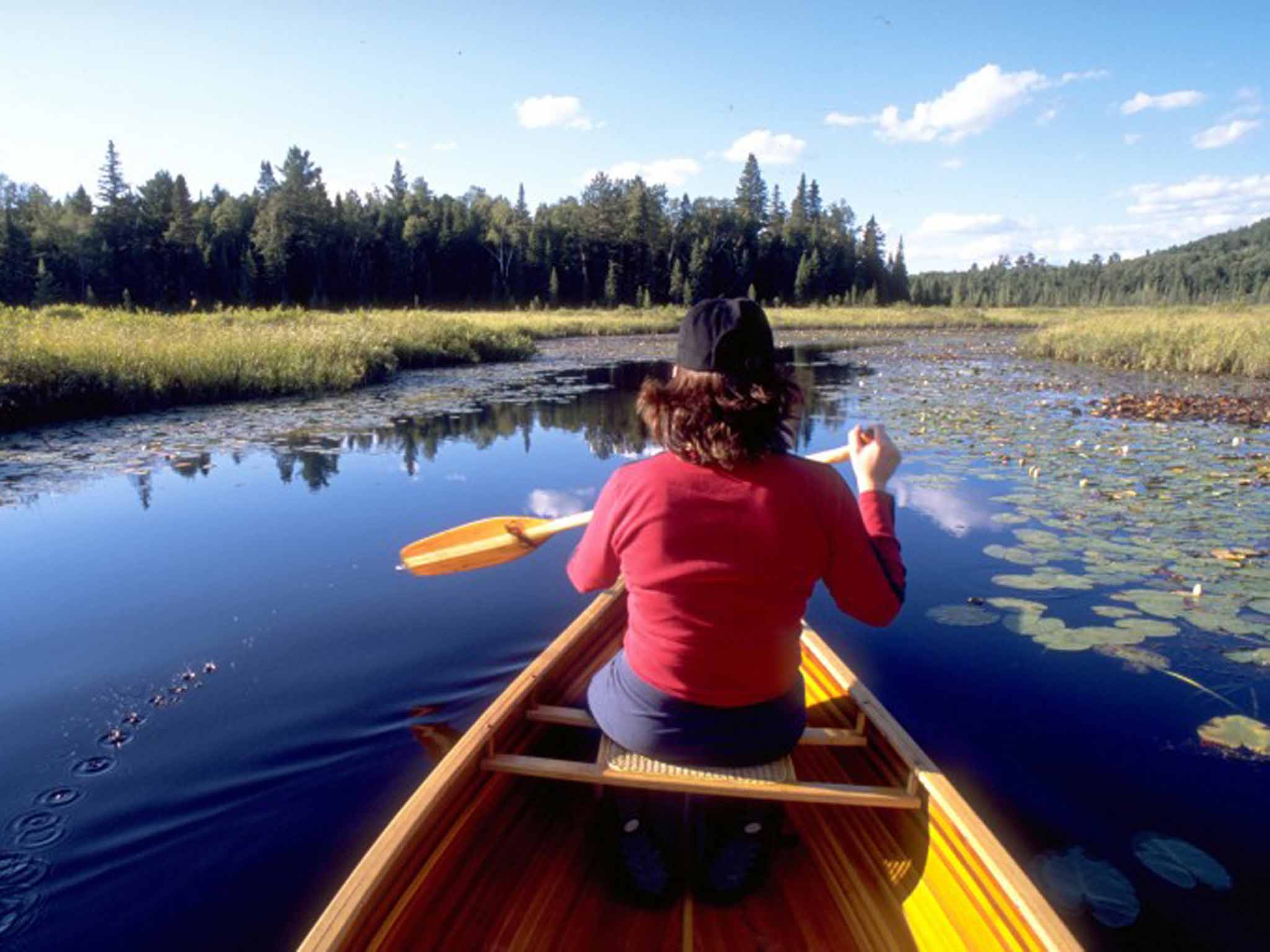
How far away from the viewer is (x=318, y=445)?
9.55 metres

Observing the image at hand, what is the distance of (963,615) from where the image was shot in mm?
4578

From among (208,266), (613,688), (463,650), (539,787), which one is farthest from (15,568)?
(208,266)

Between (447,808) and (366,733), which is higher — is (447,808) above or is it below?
above

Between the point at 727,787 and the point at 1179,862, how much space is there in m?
1.94

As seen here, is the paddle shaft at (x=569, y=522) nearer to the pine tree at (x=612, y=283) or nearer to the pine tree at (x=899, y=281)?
the pine tree at (x=612, y=283)

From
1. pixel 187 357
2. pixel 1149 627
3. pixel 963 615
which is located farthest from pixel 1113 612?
pixel 187 357

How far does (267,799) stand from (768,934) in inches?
80.5

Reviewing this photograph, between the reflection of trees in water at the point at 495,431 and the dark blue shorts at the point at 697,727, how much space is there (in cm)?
560

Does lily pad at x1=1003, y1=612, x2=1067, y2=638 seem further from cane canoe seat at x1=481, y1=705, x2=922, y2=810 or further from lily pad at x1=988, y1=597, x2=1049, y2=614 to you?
cane canoe seat at x1=481, y1=705, x2=922, y2=810

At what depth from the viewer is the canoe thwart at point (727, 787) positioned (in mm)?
1825

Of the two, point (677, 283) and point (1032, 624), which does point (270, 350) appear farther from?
point (677, 283)

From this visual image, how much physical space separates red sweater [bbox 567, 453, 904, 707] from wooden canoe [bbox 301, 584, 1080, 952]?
0.36 metres

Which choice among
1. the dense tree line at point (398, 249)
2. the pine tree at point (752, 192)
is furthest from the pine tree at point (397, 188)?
the pine tree at point (752, 192)

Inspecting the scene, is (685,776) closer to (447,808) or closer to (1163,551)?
(447,808)
